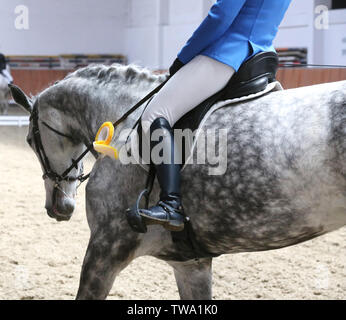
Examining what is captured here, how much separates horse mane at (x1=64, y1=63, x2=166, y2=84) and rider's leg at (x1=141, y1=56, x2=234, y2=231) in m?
0.37

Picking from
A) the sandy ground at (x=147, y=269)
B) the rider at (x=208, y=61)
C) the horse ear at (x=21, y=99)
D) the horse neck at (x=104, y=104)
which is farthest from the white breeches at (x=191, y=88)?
the sandy ground at (x=147, y=269)

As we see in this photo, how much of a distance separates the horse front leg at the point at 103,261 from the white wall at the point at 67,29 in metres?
15.1

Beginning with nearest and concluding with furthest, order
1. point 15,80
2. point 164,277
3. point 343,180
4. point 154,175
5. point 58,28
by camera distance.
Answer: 1. point 343,180
2. point 154,175
3. point 164,277
4. point 15,80
5. point 58,28

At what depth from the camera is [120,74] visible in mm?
2605

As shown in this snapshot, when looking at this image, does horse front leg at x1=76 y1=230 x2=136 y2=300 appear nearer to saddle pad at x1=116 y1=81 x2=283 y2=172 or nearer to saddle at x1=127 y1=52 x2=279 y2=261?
saddle at x1=127 y1=52 x2=279 y2=261

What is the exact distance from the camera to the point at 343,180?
6.03 ft

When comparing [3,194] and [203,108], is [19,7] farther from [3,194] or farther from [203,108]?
[203,108]

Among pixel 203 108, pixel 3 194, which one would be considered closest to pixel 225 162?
pixel 203 108

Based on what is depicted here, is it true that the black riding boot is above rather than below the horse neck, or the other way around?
below

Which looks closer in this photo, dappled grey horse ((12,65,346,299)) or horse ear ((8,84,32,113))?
dappled grey horse ((12,65,346,299))

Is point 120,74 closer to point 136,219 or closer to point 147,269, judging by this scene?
point 136,219

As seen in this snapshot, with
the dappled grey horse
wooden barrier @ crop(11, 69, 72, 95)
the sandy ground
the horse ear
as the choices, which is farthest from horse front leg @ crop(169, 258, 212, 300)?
wooden barrier @ crop(11, 69, 72, 95)

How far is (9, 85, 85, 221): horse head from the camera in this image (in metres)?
2.79
